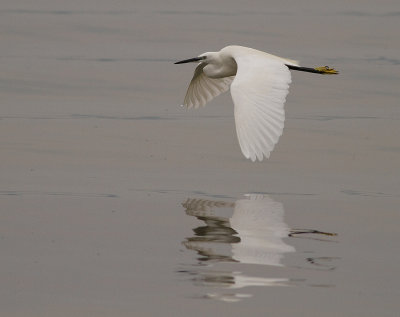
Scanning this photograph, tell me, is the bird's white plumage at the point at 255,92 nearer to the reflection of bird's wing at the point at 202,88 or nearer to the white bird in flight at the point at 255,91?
the white bird in flight at the point at 255,91

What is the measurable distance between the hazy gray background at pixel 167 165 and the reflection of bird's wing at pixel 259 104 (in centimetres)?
45

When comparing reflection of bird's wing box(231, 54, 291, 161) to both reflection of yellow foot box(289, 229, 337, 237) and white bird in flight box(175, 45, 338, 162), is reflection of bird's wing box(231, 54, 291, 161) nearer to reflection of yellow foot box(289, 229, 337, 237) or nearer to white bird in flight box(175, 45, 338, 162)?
white bird in flight box(175, 45, 338, 162)

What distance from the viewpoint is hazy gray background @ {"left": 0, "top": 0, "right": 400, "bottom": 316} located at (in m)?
5.21

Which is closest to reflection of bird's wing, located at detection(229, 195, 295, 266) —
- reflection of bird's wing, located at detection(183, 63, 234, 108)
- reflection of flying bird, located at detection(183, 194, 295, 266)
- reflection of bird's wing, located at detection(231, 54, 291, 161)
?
reflection of flying bird, located at detection(183, 194, 295, 266)

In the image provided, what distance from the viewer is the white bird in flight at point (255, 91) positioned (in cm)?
672

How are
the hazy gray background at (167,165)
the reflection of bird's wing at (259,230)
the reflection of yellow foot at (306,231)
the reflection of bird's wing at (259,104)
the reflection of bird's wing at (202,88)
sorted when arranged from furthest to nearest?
the reflection of bird's wing at (202,88)
the reflection of bird's wing at (259,104)
the reflection of yellow foot at (306,231)
the reflection of bird's wing at (259,230)
the hazy gray background at (167,165)

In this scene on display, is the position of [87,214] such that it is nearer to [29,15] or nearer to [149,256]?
[149,256]

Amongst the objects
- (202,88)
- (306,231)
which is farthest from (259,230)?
(202,88)

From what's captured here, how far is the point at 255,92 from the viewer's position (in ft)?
23.6

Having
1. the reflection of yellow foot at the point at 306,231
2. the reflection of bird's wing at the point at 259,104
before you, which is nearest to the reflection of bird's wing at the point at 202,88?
the reflection of bird's wing at the point at 259,104

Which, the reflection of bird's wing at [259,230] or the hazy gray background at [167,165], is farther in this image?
the reflection of bird's wing at [259,230]

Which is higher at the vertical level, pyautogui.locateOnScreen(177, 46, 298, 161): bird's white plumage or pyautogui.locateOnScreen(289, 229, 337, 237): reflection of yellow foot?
pyautogui.locateOnScreen(177, 46, 298, 161): bird's white plumage

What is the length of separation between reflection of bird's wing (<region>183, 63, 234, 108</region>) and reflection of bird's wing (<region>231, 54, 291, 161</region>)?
1468mm

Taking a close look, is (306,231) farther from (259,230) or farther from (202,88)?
(202,88)
